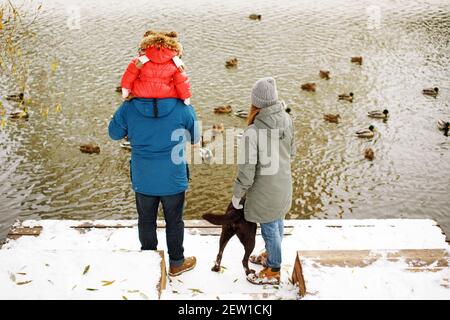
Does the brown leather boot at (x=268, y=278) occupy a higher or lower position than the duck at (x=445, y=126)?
lower

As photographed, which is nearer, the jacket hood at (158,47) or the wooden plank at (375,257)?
the jacket hood at (158,47)

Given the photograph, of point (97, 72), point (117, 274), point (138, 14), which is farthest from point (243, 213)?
point (138, 14)

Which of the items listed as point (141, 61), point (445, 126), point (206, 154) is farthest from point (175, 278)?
point (445, 126)

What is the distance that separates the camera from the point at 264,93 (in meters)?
3.55

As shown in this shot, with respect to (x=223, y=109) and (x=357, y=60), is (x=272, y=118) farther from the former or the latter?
(x=357, y=60)

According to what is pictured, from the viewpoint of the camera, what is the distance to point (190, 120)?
12.2 ft

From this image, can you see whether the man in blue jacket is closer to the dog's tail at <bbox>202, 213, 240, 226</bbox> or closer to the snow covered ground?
the dog's tail at <bbox>202, 213, 240, 226</bbox>

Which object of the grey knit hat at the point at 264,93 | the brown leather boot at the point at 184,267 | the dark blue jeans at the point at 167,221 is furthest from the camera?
the brown leather boot at the point at 184,267

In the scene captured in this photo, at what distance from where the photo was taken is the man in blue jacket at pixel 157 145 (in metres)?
3.64

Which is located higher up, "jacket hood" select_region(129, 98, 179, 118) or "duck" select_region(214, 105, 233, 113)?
"jacket hood" select_region(129, 98, 179, 118)

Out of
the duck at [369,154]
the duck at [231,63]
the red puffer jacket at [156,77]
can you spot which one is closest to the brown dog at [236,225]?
the red puffer jacket at [156,77]

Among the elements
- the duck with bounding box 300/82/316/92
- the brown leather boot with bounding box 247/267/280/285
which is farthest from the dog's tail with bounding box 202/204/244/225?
the duck with bounding box 300/82/316/92

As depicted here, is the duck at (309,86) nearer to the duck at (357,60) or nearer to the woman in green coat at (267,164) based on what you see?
the duck at (357,60)

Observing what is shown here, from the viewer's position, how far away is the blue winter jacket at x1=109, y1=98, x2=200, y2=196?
11.9 ft
